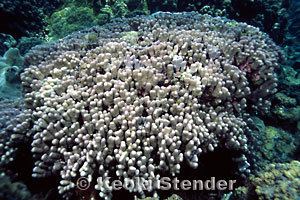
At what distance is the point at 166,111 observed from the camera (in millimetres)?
3381

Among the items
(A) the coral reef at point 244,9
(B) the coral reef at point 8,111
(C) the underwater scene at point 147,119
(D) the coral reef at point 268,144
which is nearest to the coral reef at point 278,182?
(C) the underwater scene at point 147,119

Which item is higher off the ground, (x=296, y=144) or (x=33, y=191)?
(x=33, y=191)

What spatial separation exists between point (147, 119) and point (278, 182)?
5.80ft

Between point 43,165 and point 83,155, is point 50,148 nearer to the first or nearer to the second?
point 43,165

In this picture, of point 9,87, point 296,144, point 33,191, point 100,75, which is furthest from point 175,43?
point 9,87

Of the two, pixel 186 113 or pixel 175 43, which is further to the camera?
pixel 175 43

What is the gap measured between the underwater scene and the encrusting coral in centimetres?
1

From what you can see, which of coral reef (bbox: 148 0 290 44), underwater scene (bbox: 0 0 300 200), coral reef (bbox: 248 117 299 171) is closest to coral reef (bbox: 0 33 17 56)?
coral reef (bbox: 148 0 290 44)

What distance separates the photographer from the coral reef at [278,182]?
3234mm

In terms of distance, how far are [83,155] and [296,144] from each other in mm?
4384

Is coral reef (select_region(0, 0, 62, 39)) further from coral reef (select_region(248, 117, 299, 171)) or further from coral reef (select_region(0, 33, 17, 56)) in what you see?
coral reef (select_region(248, 117, 299, 171))

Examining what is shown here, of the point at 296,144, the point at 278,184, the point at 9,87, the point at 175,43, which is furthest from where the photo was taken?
the point at 9,87

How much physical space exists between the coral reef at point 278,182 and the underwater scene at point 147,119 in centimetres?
1

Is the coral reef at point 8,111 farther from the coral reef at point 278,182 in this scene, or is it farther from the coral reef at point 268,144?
the coral reef at point 268,144
